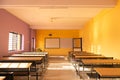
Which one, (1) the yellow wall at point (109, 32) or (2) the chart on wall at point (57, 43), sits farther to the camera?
(2) the chart on wall at point (57, 43)

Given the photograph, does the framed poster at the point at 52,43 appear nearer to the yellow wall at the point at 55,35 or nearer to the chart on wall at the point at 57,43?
the chart on wall at the point at 57,43

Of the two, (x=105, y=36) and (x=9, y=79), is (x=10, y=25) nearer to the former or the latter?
(x=105, y=36)

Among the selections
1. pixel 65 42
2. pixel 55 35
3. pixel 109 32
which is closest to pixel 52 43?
pixel 55 35

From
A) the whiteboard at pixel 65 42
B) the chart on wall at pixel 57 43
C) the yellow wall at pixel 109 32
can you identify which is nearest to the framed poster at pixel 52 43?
the chart on wall at pixel 57 43

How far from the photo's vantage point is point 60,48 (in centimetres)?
1736

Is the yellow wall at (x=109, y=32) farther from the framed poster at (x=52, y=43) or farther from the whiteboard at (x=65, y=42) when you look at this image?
the framed poster at (x=52, y=43)

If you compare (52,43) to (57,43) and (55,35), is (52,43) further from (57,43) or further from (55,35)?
(55,35)

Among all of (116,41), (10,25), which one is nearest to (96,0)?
(116,41)

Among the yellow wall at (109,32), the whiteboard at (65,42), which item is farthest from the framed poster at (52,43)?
the yellow wall at (109,32)

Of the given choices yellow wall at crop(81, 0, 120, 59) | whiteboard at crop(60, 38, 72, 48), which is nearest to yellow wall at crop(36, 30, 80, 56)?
whiteboard at crop(60, 38, 72, 48)

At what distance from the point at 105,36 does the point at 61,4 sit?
2668 millimetres

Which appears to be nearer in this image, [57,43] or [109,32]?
[109,32]

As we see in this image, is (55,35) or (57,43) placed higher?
(55,35)

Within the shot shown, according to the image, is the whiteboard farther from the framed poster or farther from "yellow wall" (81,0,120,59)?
"yellow wall" (81,0,120,59)
